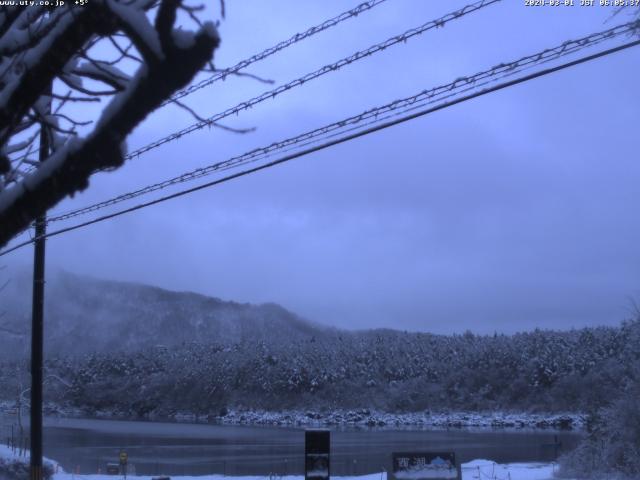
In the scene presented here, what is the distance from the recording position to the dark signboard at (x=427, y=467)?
43.0 feet

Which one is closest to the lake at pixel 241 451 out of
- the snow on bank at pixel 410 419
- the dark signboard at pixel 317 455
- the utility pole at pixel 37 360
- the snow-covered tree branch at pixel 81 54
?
the utility pole at pixel 37 360

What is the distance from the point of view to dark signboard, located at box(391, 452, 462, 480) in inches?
516

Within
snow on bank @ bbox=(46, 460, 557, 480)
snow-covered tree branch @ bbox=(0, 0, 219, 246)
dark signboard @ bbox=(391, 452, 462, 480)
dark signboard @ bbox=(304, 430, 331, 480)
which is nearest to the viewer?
snow-covered tree branch @ bbox=(0, 0, 219, 246)

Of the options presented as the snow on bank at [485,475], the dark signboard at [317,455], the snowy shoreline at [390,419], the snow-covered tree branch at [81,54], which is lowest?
the snowy shoreline at [390,419]

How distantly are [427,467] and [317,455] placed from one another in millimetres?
2330

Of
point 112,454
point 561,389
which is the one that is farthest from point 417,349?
point 112,454

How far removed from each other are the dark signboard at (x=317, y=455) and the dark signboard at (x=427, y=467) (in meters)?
1.94

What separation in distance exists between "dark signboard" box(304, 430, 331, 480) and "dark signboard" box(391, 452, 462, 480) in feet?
6.35

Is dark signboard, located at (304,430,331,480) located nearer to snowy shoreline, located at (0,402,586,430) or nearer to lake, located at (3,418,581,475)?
lake, located at (3,418,581,475)

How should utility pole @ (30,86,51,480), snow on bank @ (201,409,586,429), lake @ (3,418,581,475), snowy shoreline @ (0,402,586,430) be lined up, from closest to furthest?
utility pole @ (30,86,51,480) → lake @ (3,418,581,475) → snowy shoreline @ (0,402,586,430) → snow on bank @ (201,409,586,429)

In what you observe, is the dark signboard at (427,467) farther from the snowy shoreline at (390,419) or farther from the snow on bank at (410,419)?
the snow on bank at (410,419)

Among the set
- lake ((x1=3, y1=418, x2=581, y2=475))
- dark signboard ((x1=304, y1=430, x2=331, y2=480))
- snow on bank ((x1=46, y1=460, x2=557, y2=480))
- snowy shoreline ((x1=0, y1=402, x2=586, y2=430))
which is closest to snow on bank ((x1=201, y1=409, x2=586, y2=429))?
snowy shoreline ((x1=0, y1=402, x2=586, y2=430))

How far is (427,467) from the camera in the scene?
43.1 feet

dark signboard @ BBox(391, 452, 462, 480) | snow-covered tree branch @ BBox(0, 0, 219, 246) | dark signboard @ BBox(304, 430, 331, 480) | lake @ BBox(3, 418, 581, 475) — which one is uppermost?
snow-covered tree branch @ BBox(0, 0, 219, 246)
